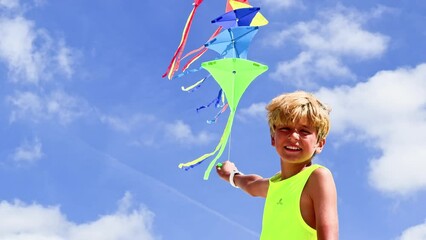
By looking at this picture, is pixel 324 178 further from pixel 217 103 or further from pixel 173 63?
pixel 173 63

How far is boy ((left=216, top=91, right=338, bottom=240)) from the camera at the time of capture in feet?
9.09

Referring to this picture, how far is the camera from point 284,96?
10.0 ft

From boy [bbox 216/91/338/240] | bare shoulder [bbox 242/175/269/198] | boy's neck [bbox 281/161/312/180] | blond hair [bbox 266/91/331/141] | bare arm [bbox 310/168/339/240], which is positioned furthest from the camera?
bare shoulder [bbox 242/175/269/198]

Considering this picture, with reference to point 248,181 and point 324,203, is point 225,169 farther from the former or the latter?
point 324,203

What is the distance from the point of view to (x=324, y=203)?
274 centimetres

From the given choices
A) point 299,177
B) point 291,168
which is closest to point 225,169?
point 291,168

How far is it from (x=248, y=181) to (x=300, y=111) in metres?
0.98

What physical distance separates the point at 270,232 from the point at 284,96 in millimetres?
714

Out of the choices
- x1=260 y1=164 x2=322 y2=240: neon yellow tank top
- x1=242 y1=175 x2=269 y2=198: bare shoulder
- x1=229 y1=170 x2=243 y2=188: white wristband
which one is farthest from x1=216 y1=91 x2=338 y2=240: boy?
x1=229 y1=170 x2=243 y2=188: white wristband

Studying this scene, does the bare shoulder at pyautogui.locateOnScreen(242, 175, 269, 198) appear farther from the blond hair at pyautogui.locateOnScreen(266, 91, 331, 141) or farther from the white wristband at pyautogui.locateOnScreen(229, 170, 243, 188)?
the blond hair at pyautogui.locateOnScreen(266, 91, 331, 141)

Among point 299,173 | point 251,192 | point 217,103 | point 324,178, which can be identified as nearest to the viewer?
point 324,178

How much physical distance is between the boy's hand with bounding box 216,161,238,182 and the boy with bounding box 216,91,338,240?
2.74 feet

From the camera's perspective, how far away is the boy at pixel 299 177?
2771 millimetres

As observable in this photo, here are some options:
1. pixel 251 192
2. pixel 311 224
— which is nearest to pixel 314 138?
pixel 311 224
